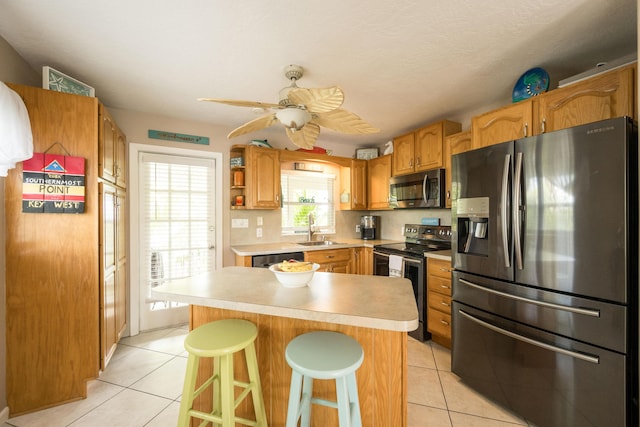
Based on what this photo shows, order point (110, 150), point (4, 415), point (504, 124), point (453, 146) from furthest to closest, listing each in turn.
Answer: point (453, 146), point (110, 150), point (504, 124), point (4, 415)

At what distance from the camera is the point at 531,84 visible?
1.92 metres

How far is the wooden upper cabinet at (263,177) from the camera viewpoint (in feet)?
10.4

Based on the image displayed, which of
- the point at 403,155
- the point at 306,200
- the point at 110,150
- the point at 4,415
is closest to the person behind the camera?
the point at 4,415

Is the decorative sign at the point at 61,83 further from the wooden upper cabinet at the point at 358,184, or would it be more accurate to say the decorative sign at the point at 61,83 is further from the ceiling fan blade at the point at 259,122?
the wooden upper cabinet at the point at 358,184

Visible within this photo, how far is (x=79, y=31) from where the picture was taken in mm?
1569

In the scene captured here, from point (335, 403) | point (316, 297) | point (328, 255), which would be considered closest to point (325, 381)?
point (335, 403)

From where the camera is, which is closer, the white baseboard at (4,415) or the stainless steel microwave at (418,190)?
the white baseboard at (4,415)

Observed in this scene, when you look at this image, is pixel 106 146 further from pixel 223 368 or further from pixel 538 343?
pixel 538 343

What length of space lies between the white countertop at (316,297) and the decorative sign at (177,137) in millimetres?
2032

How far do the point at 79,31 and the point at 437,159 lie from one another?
313 centimetres

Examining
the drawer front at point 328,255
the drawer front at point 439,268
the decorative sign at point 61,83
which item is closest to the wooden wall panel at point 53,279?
the decorative sign at point 61,83

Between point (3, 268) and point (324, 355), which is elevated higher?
point (3, 268)

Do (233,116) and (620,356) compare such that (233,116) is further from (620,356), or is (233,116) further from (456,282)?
(620,356)

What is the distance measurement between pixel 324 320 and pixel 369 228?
308 centimetres
